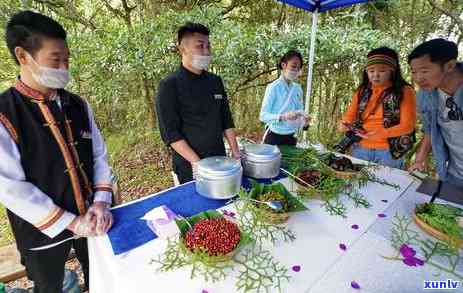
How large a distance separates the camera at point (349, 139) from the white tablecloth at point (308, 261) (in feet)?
3.27

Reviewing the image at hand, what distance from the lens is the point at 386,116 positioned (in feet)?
7.39

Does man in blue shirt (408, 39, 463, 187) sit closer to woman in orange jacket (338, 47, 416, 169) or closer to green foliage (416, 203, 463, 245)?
woman in orange jacket (338, 47, 416, 169)

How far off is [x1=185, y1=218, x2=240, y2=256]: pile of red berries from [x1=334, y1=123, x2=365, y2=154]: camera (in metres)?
1.58

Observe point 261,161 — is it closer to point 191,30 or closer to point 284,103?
point 191,30

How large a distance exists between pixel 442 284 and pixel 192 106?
64.6 inches

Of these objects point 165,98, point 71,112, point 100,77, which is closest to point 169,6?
point 100,77

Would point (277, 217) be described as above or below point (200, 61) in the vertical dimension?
below

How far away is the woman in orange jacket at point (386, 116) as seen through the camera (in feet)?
7.29

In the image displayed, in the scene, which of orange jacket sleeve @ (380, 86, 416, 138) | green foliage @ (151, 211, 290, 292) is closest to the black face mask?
orange jacket sleeve @ (380, 86, 416, 138)

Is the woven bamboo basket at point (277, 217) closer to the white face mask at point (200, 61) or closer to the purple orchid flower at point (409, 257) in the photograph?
the purple orchid flower at point (409, 257)

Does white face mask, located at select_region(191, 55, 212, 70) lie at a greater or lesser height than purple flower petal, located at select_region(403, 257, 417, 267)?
greater

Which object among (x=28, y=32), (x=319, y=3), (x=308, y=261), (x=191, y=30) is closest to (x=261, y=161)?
(x=308, y=261)

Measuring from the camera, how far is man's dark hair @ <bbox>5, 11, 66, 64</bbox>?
1.19m

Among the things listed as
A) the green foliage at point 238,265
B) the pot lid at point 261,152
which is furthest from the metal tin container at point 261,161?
the green foliage at point 238,265
